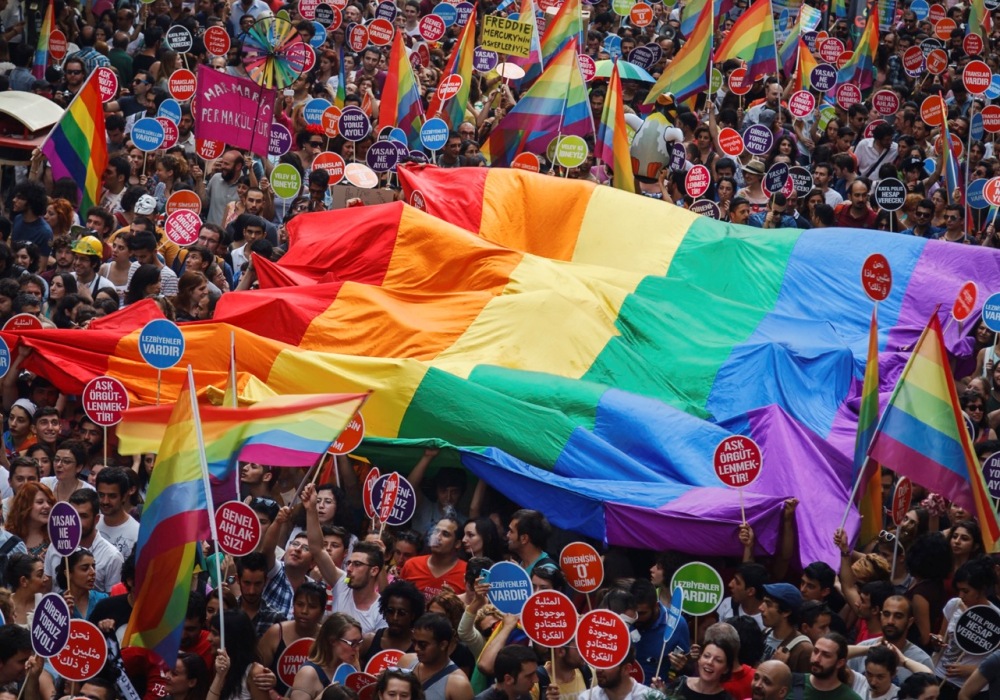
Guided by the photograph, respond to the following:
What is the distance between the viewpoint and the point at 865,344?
12.7 metres

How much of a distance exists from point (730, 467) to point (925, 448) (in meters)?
1.07

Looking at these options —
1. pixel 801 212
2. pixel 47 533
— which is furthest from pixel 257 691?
pixel 801 212

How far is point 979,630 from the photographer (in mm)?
8312

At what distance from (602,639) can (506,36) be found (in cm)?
989

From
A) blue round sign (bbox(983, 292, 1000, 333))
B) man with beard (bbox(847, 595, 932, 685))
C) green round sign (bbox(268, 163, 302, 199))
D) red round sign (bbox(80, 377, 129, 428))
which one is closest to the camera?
man with beard (bbox(847, 595, 932, 685))

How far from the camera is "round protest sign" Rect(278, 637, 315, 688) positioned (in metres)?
8.34

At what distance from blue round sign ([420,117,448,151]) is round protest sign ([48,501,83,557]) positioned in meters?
7.09

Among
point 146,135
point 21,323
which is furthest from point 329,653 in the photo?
point 146,135

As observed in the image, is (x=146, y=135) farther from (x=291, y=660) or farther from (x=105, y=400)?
(x=291, y=660)

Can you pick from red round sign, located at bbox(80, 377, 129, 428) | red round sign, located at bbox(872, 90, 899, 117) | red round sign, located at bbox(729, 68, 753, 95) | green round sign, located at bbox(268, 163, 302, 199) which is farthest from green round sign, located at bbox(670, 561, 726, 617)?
red round sign, located at bbox(729, 68, 753, 95)

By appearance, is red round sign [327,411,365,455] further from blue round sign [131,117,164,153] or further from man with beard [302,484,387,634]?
blue round sign [131,117,164,153]

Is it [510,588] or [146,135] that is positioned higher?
[510,588]

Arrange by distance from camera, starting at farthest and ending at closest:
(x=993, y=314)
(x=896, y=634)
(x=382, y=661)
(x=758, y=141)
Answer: (x=758, y=141)
(x=993, y=314)
(x=896, y=634)
(x=382, y=661)

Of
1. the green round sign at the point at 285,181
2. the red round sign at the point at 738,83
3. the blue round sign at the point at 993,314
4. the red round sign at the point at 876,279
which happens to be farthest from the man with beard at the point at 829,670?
the red round sign at the point at 738,83
